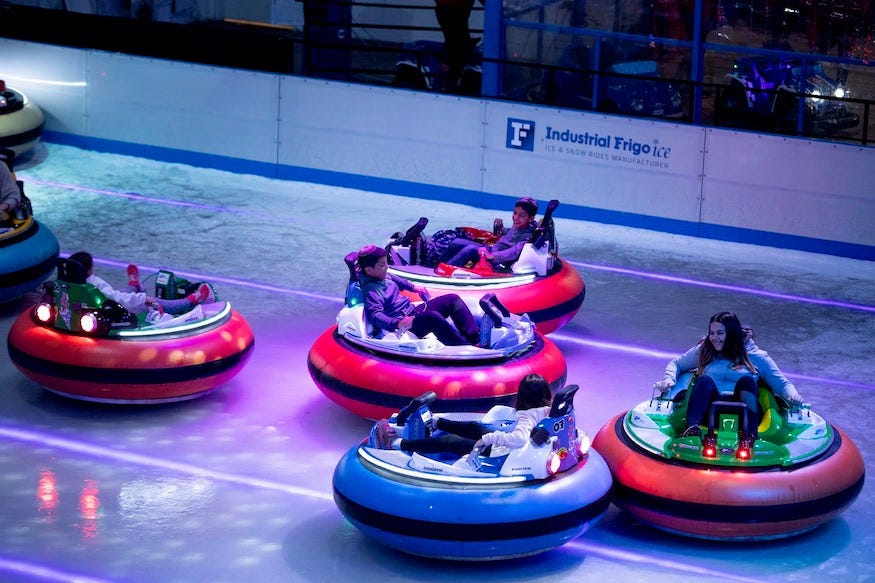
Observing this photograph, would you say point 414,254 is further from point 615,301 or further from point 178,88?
point 178,88

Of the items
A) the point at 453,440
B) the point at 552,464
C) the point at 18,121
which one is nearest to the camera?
the point at 552,464

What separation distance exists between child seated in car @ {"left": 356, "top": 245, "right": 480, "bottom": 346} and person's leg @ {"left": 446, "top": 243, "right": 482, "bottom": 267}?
1240 millimetres

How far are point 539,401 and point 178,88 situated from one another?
8276mm

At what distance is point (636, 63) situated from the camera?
40.8ft

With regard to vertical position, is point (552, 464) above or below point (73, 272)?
below

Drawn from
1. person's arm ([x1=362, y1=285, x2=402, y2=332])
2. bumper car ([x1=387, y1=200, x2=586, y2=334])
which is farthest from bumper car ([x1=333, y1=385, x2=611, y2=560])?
bumper car ([x1=387, y1=200, x2=586, y2=334])

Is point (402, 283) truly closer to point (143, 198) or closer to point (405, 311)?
point (405, 311)

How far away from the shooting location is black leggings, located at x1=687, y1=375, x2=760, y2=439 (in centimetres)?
670

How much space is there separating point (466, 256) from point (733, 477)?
3.42 m

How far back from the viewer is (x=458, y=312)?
8.08m

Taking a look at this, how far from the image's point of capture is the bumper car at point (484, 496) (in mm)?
6062

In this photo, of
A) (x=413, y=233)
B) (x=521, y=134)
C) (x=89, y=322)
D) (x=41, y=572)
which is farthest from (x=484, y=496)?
(x=521, y=134)

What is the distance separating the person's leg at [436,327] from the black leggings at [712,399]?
62.8 inches

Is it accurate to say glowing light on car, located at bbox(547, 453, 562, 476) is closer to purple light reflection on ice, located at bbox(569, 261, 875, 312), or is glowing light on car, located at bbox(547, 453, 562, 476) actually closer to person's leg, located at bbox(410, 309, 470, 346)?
person's leg, located at bbox(410, 309, 470, 346)
